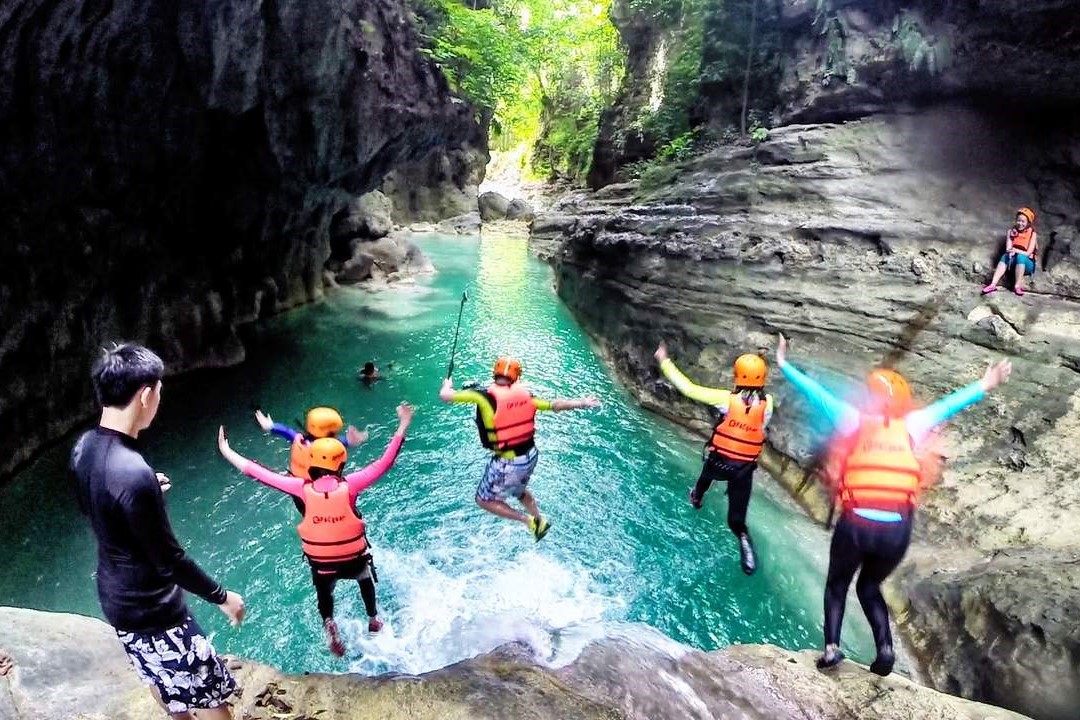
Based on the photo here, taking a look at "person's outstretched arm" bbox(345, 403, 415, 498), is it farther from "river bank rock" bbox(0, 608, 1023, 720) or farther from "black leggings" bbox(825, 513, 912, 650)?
"black leggings" bbox(825, 513, 912, 650)

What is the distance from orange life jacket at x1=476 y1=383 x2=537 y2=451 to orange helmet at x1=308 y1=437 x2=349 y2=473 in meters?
1.83

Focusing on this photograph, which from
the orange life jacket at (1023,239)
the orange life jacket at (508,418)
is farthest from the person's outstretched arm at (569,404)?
the orange life jacket at (1023,239)

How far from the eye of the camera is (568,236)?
69.2 feet

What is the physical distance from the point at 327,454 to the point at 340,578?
1.23 metres

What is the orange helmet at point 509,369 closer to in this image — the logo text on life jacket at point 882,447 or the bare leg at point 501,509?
the bare leg at point 501,509

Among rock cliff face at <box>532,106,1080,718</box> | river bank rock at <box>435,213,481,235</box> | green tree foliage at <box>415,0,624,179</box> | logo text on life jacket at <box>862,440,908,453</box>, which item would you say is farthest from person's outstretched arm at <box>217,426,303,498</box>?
river bank rock at <box>435,213,481,235</box>

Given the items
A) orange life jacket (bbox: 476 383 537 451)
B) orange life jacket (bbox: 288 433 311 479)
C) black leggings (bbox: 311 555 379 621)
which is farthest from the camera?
orange life jacket (bbox: 476 383 537 451)

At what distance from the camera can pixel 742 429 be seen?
6.18 metres

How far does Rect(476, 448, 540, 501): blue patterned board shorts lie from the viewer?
6738mm

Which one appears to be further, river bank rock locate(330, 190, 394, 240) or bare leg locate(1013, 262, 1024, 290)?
river bank rock locate(330, 190, 394, 240)

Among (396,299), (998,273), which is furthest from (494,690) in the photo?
(396,299)

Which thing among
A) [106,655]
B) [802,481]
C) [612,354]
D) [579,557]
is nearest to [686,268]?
[612,354]

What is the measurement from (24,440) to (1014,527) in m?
13.7

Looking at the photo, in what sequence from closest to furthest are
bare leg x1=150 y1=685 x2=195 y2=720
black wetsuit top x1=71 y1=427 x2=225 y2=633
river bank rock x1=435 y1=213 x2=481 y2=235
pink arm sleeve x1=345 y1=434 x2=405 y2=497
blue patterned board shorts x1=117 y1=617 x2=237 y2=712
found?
1. black wetsuit top x1=71 y1=427 x2=225 y2=633
2. blue patterned board shorts x1=117 y1=617 x2=237 y2=712
3. bare leg x1=150 y1=685 x2=195 y2=720
4. pink arm sleeve x1=345 y1=434 x2=405 y2=497
5. river bank rock x1=435 y1=213 x2=481 y2=235
